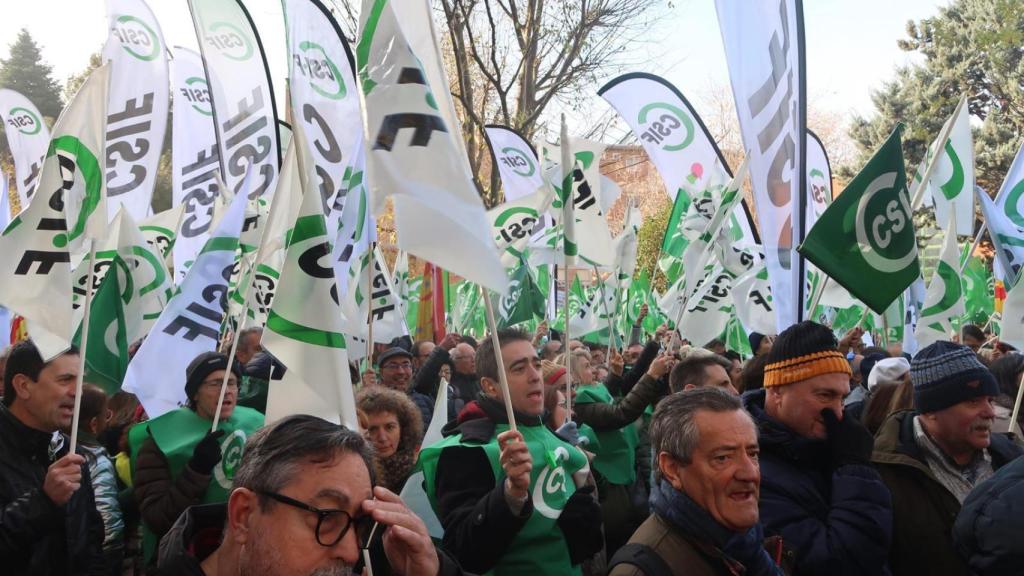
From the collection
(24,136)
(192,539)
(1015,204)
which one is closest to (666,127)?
(1015,204)

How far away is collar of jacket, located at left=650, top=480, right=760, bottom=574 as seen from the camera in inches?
108

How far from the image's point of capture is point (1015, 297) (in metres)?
6.07

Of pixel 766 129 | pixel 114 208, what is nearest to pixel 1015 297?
pixel 766 129

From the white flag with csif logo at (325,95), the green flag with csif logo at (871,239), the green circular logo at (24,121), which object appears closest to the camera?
the green flag with csif logo at (871,239)

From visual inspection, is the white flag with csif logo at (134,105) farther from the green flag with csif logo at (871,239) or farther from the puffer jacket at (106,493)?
the green flag with csif logo at (871,239)

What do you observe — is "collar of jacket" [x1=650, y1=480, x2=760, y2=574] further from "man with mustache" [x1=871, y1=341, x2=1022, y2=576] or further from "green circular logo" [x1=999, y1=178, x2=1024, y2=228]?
"green circular logo" [x1=999, y1=178, x2=1024, y2=228]

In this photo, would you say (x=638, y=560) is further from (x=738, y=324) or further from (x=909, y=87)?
(x=909, y=87)

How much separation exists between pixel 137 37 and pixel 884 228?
7.78 meters

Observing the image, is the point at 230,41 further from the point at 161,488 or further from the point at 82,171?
the point at 161,488

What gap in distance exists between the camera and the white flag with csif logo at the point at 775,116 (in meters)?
5.27

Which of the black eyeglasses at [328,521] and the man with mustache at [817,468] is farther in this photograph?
the man with mustache at [817,468]

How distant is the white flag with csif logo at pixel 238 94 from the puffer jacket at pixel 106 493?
4.45 m

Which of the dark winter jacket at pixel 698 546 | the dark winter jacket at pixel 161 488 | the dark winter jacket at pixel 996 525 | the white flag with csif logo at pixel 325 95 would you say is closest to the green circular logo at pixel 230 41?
the white flag with csif logo at pixel 325 95

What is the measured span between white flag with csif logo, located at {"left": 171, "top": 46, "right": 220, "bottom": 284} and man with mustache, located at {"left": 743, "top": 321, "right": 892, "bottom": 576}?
615cm
